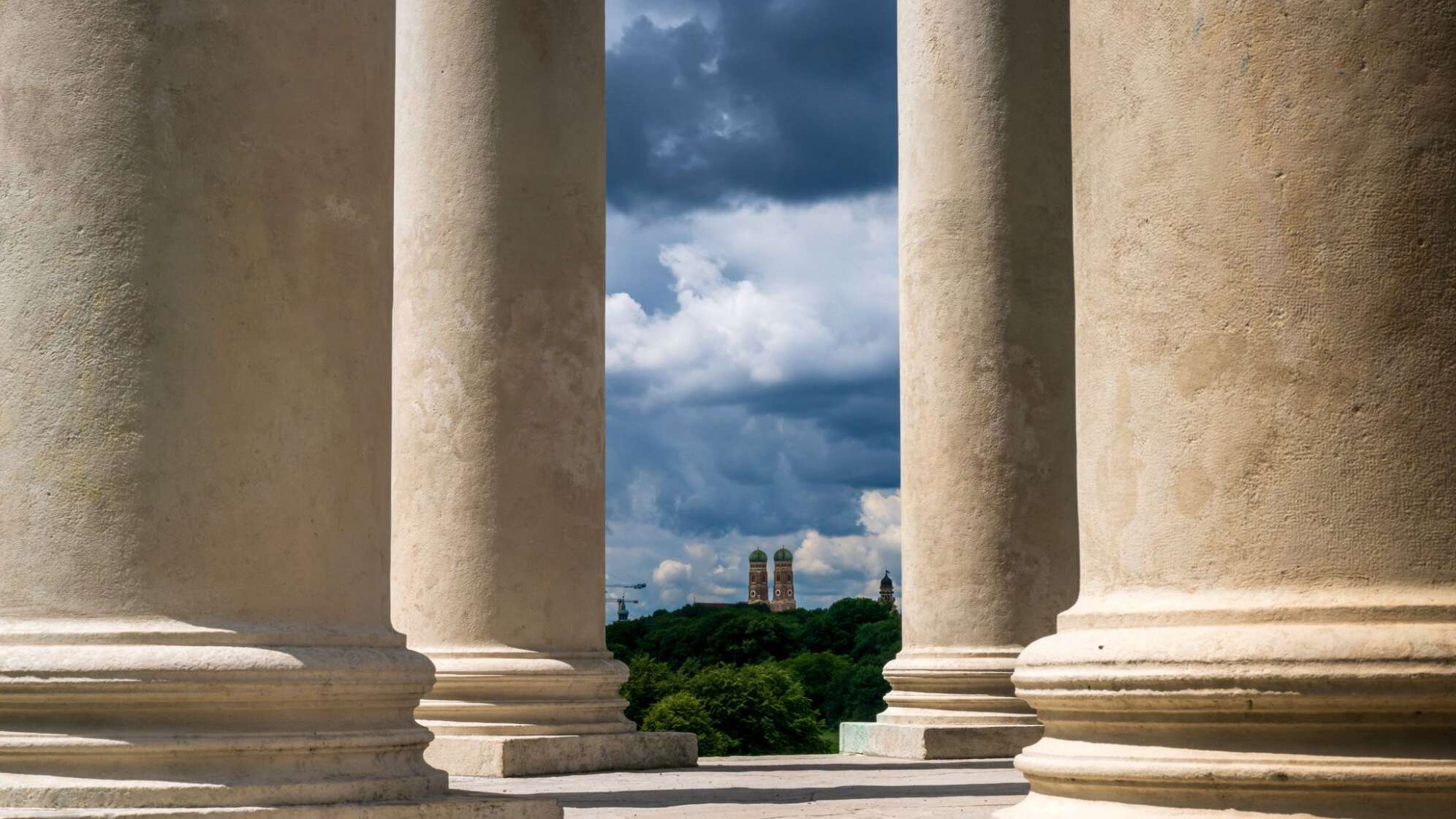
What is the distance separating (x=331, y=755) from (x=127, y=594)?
2532 cm

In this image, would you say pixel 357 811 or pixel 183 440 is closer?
pixel 357 811

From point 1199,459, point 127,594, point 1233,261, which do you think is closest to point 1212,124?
point 1233,261

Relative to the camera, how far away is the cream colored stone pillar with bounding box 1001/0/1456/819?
118 meters

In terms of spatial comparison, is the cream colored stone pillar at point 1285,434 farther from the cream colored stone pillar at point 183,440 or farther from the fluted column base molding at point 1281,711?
the cream colored stone pillar at point 183,440

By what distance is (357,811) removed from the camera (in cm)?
16662

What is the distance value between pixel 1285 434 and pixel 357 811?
9575cm

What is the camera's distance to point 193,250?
170m

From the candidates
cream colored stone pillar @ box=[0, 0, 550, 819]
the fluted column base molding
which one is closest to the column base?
cream colored stone pillar @ box=[0, 0, 550, 819]

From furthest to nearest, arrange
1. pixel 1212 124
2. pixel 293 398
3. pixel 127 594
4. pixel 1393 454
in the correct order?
pixel 293 398 < pixel 127 594 < pixel 1212 124 < pixel 1393 454

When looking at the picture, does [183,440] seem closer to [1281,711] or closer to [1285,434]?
[1285,434]

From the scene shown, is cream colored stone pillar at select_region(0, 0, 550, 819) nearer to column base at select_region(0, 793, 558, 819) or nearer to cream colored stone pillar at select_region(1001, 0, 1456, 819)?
column base at select_region(0, 793, 558, 819)

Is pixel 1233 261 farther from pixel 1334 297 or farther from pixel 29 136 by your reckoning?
pixel 29 136

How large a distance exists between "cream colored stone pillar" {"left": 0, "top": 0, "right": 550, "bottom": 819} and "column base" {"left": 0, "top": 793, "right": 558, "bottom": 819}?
351 millimetres

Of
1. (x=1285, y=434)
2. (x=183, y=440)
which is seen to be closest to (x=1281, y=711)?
(x=1285, y=434)
